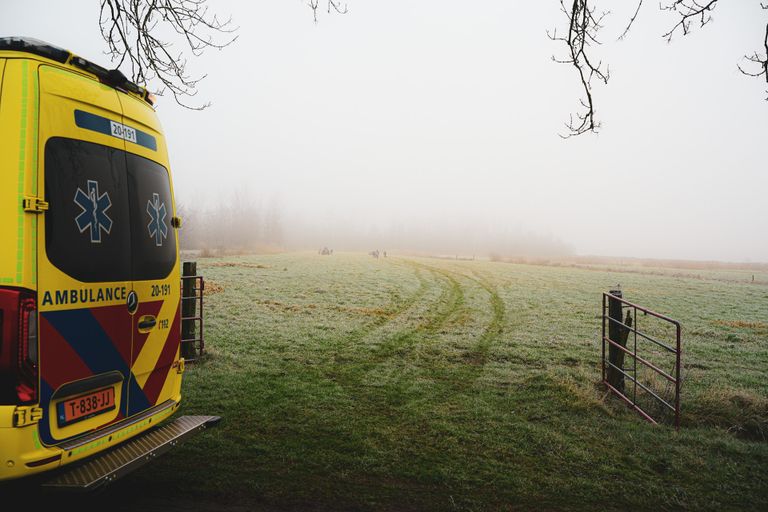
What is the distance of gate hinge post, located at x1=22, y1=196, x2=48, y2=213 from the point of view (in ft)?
9.00

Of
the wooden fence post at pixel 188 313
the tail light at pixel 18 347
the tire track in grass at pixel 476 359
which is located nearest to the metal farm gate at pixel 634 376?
the tire track in grass at pixel 476 359

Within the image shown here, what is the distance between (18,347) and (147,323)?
40.1 inches

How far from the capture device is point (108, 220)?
3.28 metres

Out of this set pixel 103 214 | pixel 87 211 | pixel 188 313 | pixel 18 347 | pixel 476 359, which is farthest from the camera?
pixel 476 359

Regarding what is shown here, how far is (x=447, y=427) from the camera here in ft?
17.3

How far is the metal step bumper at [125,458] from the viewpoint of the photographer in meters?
2.78

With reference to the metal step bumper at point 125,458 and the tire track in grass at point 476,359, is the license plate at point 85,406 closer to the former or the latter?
the metal step bumper at point 125,458

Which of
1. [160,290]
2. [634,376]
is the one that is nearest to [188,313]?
[160,290]

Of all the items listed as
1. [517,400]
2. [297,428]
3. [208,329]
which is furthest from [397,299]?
[297,428]

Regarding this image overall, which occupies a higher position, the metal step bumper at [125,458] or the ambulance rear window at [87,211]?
the ambulance rear window at [87,211]

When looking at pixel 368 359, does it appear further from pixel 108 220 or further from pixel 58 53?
pixel 58 53

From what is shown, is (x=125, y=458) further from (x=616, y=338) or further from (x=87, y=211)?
(x=616, y=338)

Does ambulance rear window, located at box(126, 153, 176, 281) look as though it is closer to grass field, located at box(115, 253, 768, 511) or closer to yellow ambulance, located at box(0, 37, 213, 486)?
yellow ambulance, located at box(0, 37, 213, 486)

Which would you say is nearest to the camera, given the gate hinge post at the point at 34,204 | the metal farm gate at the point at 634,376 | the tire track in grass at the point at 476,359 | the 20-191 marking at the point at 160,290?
the gate hinge post at the point at 34,204
